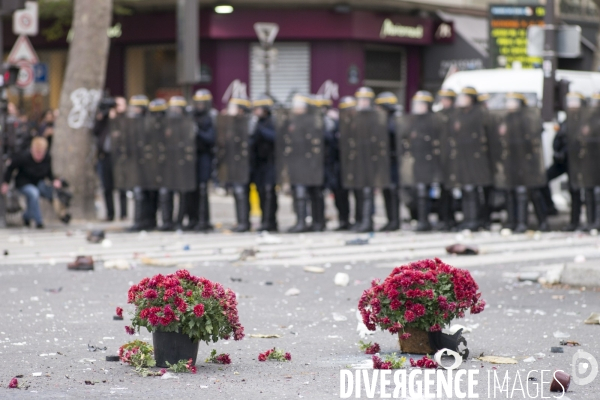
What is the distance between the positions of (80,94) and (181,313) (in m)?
13.5

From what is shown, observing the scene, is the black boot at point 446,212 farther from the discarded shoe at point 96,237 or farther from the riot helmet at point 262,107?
the discarded shoe at point 96,237

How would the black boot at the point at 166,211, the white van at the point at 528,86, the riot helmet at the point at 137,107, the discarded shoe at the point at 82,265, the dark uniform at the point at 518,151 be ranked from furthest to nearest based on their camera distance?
the white van at the point at 528,86 < the riot helmet at the point at 137,107 < the black boot at the point at 166,211 < the dark uniform at the point at 518,151 < the discarded shoe at the point at 82,265

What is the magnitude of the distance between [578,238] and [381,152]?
10.3ft

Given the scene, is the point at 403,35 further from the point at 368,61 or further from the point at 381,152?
the point at 381,152

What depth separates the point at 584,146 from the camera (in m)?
17.9

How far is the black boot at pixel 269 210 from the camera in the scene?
1817cm

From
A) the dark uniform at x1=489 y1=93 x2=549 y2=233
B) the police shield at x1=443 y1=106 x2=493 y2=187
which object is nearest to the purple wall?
the police shield at x1=443 y1=106 x2=493 y2=187

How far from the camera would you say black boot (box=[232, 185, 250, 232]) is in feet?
59.7

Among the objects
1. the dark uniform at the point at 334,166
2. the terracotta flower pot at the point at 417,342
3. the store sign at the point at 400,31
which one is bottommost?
the terracotta flower pot at the point at 417,342

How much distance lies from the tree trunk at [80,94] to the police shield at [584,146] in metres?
7.28

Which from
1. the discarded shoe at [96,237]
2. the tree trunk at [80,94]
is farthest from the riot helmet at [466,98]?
the tree trunk at [80,94]

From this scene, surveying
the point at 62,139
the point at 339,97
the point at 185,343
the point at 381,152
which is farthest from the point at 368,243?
the point at 339,97

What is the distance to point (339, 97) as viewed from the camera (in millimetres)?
30922

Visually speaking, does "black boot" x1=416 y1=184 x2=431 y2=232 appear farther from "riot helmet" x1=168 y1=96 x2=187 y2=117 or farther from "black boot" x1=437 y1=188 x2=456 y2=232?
"riot helmet" x1=168 y1=96 x2=187 y2=117
